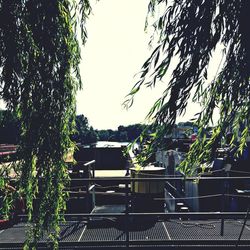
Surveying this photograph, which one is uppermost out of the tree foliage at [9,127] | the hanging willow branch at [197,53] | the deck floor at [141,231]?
the hanging willow branch at [197,53]

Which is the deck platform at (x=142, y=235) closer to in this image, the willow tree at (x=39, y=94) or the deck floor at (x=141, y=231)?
the deck floor at (x=141, y=231)

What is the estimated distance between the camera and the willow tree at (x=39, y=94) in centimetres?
274

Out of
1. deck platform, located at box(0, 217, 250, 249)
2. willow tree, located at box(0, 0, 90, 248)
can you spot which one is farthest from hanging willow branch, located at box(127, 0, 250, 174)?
deck platform, located at box(0, 217, 250, 249)

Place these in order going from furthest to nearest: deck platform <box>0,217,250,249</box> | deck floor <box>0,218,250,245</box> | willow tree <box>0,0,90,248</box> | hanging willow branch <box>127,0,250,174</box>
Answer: deck floor <box>0,218,250,245</box>
deck platform <box>0,217,250,249</box>
willow tree <box>0,0,90,248</box>
hanging willow branch <box>127,0,250,174</box>

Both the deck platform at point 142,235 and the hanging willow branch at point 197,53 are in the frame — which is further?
the deck platform at point 142,235

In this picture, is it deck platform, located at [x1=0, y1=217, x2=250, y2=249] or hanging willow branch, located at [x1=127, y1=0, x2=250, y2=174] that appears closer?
hanging willow branch, located at [x1=127, y1=0, x2=250, y2=174]

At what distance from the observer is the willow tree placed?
A: 108 inches

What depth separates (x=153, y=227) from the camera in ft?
20.2

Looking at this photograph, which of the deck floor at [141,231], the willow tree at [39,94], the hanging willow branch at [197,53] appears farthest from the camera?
the deck floor at [141,231]

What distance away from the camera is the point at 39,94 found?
9.34 feet

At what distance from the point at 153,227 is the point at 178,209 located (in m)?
4.43

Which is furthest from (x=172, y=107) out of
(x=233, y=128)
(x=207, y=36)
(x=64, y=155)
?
(x=64, y=155)

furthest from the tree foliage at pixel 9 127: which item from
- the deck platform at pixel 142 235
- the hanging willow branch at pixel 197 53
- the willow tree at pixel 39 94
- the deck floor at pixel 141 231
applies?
the deck floor at pixel 141 231

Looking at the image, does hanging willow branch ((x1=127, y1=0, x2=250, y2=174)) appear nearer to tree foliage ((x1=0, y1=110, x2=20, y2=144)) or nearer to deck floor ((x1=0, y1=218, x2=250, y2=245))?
tree foliage ((x1=0, y1=110, x2=20, y2=144))
